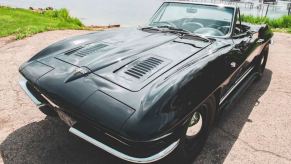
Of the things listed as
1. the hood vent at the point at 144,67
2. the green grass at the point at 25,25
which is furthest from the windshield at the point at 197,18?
the green grass at the point at 25,25

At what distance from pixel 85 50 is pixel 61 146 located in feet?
3.38

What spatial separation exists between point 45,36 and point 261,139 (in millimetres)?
6474

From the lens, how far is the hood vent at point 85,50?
279 cm

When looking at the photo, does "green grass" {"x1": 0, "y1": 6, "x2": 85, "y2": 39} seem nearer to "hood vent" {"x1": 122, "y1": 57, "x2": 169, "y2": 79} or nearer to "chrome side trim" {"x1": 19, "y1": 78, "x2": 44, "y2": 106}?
"chrome side trim" {"x1": 19, "y1": 78, "x2": 44, "y2": 106}

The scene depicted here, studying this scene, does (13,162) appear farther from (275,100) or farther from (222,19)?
(275,100)

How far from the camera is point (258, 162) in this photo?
283cm

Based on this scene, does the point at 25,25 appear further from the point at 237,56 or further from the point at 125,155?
the point at 125,155

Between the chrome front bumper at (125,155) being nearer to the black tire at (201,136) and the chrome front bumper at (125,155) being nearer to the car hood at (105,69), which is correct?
the car hood at (105,69)

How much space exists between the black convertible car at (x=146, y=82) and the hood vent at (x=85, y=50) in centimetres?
1

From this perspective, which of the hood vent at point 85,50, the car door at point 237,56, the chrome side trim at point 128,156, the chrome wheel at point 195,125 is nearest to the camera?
the chrome side trim at point 128,156

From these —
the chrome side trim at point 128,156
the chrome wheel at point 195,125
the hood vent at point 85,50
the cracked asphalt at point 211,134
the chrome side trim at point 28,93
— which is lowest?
the cracked asphalt at point 211,134

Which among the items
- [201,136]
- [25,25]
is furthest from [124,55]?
[25,25]

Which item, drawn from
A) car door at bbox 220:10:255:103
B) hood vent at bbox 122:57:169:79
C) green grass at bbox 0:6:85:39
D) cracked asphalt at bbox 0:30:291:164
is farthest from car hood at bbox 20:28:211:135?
green grass at bbox 0:6:85:39

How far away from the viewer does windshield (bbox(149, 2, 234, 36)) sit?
11.6 ft
